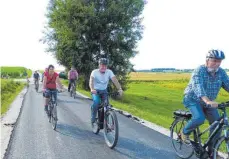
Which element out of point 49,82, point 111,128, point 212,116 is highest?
point 49,82

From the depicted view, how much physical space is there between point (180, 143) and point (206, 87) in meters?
A: 1.68

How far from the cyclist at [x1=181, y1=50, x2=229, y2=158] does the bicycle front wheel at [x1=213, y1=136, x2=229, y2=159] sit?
183 mm

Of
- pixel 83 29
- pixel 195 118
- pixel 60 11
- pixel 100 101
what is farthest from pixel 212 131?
pixel 60 11

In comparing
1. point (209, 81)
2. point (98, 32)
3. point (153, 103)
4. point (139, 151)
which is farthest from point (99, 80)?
point (153, 103)

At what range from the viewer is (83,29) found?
33938mm

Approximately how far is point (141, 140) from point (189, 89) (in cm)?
279

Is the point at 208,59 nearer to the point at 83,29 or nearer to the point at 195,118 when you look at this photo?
the point at 195,118

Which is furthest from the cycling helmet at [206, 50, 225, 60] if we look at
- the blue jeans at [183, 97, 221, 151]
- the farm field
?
the farm field

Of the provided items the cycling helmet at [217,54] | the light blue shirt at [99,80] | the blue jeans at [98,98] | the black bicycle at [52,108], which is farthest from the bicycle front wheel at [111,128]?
the cycling helmet at [217,54]

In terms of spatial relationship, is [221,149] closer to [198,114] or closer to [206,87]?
[198,114]

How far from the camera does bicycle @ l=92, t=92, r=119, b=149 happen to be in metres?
7.84

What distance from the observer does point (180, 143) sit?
7.23 metres

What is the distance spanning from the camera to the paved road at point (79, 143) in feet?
23.9

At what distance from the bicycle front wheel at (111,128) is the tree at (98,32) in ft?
85.8
